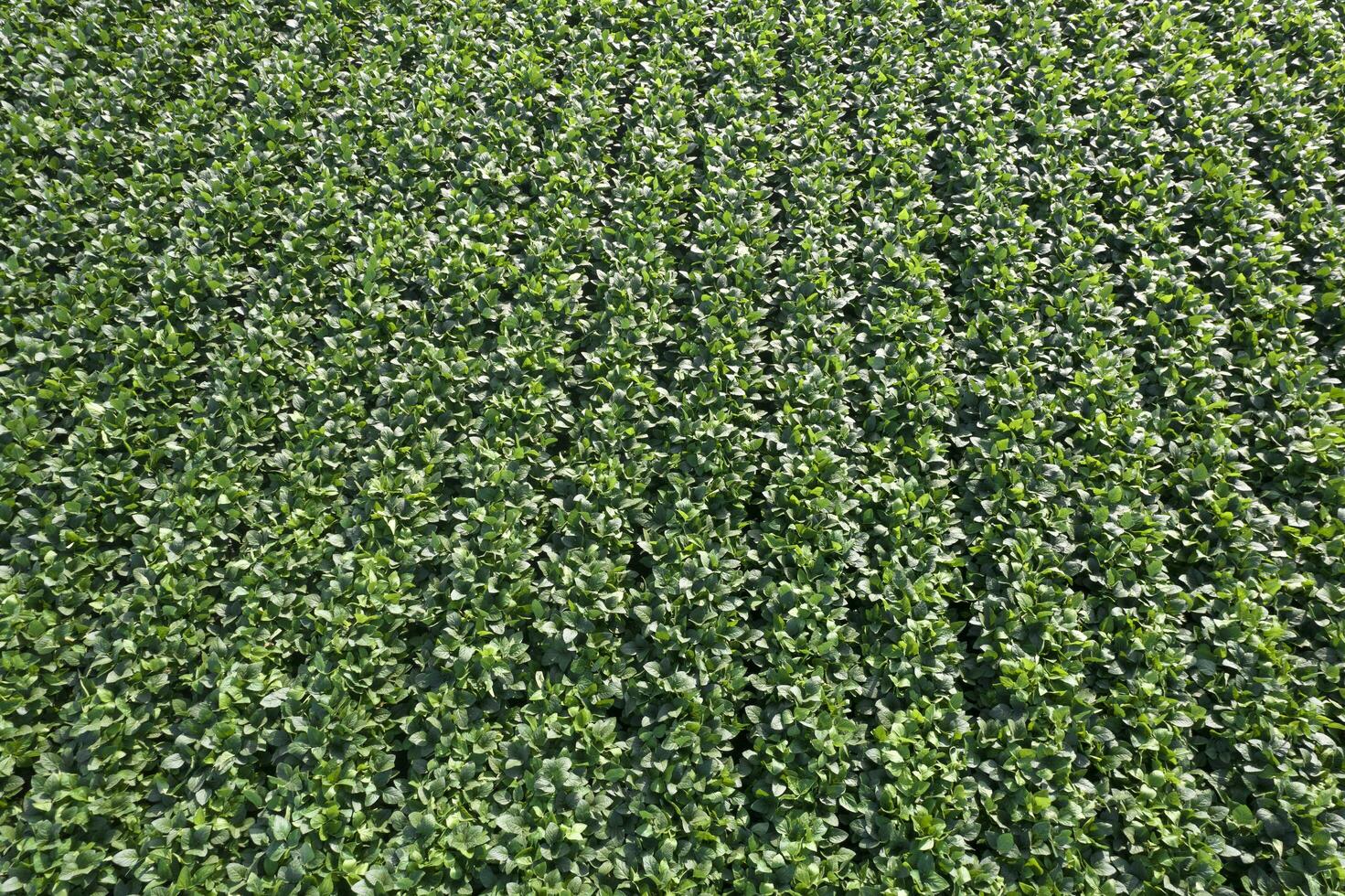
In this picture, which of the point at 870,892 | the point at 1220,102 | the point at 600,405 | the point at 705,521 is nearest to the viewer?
the point at 870,892

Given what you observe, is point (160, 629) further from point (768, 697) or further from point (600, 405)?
point (768, 697)

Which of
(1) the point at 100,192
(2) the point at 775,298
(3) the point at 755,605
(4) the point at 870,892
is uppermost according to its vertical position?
(2) the point at 775,298

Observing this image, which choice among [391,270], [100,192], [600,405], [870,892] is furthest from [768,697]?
[100,192]

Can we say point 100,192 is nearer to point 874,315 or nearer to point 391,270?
point 391,270

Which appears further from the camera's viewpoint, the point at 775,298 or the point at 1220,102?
the point at 1220,102

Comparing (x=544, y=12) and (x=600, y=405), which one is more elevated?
(x=544, y=12)

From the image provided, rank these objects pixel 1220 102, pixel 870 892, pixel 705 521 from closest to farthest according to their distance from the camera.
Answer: pixel 870 892, pixel 705 521, pixel 1220 102
